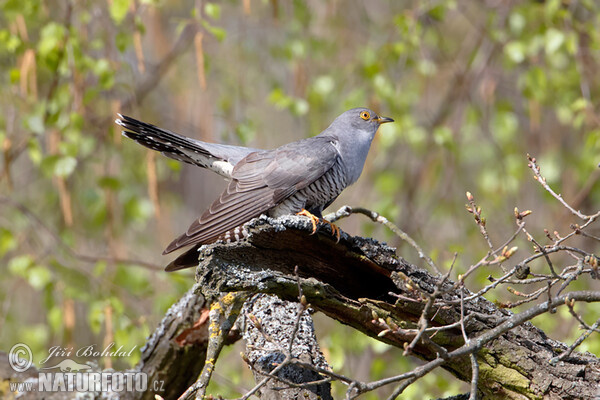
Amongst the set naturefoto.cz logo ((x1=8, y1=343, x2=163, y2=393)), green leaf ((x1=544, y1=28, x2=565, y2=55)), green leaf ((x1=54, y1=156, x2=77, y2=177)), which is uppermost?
green leaf ((x1=544, y1=28, x2=565, y2=55))

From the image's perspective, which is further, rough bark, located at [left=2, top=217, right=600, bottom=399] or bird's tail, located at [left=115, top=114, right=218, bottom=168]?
bird's tail, located at [left=115, top=114, right=218, bottom=168]

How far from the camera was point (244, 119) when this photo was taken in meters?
4.39

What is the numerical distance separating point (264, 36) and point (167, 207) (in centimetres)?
213

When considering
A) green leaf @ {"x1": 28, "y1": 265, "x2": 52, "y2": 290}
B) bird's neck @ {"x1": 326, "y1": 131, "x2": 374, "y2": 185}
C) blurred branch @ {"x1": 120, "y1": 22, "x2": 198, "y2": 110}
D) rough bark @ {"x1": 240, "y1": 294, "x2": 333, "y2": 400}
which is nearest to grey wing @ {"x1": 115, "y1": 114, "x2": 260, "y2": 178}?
bird's neck @ {"x1": 326, "y1": 131, "x2": 374, "y2": 185}

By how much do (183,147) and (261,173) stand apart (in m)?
0.52

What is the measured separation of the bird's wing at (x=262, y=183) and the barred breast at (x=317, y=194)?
60 millimetres

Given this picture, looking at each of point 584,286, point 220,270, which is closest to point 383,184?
point 584,286

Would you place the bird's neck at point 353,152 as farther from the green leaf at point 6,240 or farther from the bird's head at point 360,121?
the green leaf at point 6,240

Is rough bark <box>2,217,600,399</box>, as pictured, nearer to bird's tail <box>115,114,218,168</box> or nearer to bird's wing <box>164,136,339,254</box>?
bird's wing <box>164,136,339,254</box>

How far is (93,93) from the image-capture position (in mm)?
4035

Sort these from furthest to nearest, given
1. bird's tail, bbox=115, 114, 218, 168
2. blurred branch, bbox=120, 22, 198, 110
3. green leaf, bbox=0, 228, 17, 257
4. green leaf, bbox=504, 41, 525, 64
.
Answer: blurred branch, bbox=120, 22, 198, 110 < green leaf, bbox=504, 41, 525, 64 < green leaf, bbox=0, 228, 17, 257 < bird's tail, bbox=115, 114, 218, 168

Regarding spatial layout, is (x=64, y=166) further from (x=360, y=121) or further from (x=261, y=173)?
(x=360, y=121)

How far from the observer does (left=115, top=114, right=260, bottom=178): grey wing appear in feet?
11.0

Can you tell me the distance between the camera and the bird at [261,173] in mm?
2957
